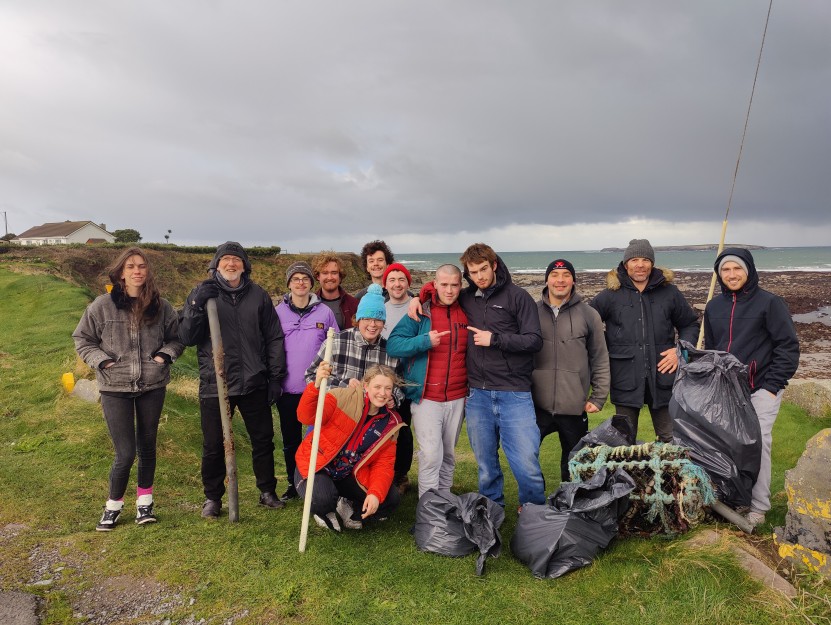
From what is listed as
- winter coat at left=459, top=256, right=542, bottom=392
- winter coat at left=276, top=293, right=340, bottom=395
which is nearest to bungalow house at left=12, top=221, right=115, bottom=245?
winter coat at left=276, top=293, right=340, bottom=395

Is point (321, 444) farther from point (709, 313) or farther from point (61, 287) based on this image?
point (61, 287)

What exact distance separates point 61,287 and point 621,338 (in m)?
20.5

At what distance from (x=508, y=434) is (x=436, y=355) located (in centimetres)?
95

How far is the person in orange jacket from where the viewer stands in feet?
14.5

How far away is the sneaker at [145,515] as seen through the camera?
4.73 m

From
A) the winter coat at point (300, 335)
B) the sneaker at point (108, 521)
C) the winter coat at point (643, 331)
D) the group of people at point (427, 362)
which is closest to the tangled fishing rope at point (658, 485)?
the group of people at point (427, 362)

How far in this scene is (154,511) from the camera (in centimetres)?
515

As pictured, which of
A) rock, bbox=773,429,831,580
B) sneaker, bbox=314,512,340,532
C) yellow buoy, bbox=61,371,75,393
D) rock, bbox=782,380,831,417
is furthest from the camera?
rock, bbox=782,380,831,417

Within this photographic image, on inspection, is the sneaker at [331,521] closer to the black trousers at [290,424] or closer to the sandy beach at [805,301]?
the black trousers at [290,424]

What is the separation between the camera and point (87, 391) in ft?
27.3

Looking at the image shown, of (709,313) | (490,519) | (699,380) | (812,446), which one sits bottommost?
(490,519)

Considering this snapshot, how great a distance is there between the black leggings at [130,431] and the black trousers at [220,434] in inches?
17.5

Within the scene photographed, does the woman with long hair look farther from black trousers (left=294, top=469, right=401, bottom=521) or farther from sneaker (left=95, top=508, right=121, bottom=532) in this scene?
black trousers (left=294, top=469, right=401, bottom=521)

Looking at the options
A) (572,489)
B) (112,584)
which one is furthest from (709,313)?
(112,584)
